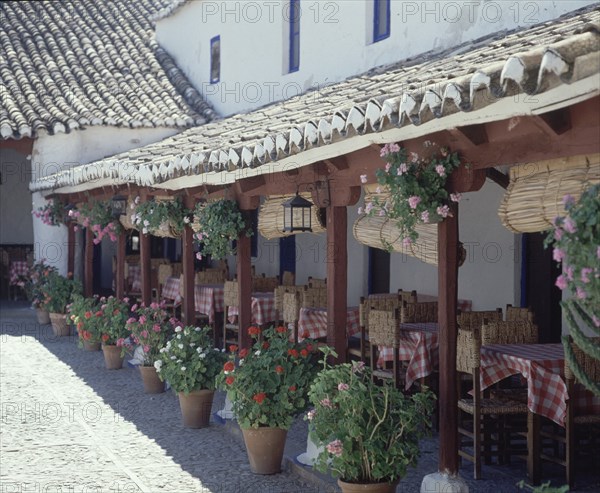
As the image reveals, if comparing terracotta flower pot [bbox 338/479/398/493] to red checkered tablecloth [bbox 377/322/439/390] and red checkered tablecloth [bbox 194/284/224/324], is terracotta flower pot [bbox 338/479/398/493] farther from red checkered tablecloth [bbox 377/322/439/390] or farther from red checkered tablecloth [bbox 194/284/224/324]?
red checkered tablecloth [bbox 194/284/224/324]

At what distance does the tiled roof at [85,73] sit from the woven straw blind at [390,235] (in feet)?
32.8

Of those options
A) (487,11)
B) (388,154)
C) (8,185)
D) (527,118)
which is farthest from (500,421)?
(8,185)

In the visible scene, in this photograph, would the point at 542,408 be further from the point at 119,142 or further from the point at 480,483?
the point at 119,142

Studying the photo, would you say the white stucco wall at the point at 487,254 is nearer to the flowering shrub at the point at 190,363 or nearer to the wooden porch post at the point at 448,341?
the flowering shrub at the point at 190,363

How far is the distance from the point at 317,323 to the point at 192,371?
238 centimetres

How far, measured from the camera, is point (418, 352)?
25.7ft

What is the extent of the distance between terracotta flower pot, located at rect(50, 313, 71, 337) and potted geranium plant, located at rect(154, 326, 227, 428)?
6653 mm

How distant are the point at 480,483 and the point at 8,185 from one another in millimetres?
17011

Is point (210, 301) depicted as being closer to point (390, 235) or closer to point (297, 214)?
point (297, 214)

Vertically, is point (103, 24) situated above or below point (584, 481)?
above

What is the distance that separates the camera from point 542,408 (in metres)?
6.26

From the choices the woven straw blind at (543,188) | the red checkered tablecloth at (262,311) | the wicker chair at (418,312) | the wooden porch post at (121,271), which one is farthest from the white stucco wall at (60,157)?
the woven straw blind at (543,188)

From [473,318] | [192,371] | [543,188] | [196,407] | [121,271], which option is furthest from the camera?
[121,271]

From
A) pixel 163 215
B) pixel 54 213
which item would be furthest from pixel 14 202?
pixel 163 215
